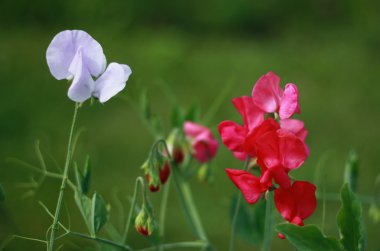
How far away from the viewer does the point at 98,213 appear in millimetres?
638

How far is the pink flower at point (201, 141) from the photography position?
89 cm

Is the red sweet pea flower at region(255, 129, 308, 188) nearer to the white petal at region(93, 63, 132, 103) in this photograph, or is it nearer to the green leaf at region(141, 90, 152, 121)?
the white petal at region(93, 63, 132, 103)

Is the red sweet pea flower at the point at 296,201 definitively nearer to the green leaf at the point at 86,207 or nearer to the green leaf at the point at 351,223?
the green leaf at the point at 351,223

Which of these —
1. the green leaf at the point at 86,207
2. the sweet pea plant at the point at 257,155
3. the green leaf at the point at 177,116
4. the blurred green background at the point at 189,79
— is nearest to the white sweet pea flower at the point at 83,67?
the sweet pea plant at the point at 257,155

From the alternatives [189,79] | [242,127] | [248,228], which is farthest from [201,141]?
[189,79]

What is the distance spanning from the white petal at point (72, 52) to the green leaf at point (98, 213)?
0.37 feet

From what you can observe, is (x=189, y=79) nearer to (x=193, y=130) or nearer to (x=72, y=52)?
(x=193, y=130)

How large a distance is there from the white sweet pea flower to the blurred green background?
118 cm

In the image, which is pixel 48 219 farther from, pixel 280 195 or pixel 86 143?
pixel 280 195

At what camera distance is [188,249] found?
1.85 m

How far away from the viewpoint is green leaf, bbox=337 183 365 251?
0.59 m

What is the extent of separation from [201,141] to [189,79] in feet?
6.25

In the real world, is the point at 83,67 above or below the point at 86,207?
above

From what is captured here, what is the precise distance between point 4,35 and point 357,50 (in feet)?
4.74
